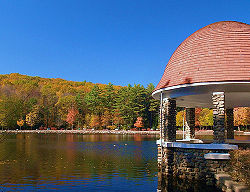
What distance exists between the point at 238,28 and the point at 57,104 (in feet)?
269

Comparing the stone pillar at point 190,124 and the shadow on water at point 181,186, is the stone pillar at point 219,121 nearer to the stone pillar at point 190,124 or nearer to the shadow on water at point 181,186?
the shadow on water at point 181,186

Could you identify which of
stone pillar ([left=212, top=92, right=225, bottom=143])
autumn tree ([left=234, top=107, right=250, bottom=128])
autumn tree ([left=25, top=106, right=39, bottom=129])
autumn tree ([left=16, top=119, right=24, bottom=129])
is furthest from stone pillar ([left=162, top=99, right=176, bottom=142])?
autumn tree ([left=16, top=119, right=24, bottom=129])

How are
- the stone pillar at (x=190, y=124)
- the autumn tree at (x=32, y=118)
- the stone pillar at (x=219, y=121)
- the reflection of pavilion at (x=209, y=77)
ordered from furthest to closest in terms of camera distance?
the autumn tree at (x=32, y=118), the stone pillar at (x=190, y=124), the stone pillar at (x=219, y=121), the reflection of pavilion at (x=209, y=77)

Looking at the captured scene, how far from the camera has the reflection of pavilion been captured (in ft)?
43.8

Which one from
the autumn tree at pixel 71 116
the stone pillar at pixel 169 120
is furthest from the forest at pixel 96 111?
the stone pillar at pixel 169 120

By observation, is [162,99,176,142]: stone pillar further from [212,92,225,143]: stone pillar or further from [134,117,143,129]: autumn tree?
[134,117,143,129]: autumn tree

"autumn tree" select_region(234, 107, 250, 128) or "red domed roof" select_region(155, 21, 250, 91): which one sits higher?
"red domed roof" select_region(155, 21, 250, 91)

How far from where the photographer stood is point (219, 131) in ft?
44.8

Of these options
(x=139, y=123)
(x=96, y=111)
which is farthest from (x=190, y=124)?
(x=96, y=111)

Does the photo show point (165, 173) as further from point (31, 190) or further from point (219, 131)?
point (31, 190)

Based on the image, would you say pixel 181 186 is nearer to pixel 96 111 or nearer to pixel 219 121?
pixel 219 121

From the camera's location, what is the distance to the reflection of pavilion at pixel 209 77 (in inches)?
526

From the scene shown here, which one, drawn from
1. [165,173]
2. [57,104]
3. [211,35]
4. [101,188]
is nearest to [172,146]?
[165,173]

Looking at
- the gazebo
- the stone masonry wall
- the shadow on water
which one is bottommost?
the shadow on water
